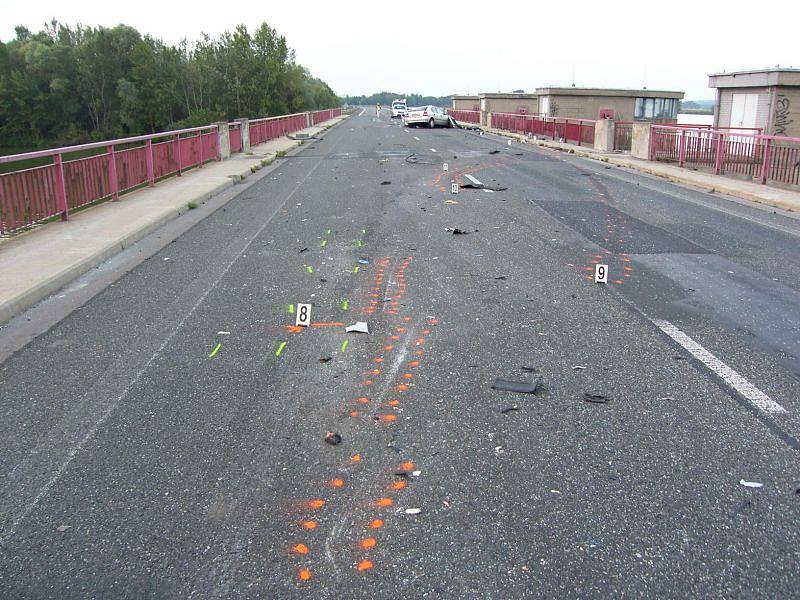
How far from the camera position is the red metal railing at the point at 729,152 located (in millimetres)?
16750

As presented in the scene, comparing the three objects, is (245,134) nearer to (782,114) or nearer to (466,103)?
(782,114)

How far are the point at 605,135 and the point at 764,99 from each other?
294 inches

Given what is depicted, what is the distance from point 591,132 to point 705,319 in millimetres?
26213

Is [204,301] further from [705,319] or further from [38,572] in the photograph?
[705,319]

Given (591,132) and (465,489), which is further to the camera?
(591,132)

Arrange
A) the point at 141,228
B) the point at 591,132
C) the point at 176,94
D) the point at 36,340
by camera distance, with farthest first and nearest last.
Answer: the point at 176,94 → the point at 591,132 → the point at 141,228 → the point at 36,340

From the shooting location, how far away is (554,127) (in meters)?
35.9

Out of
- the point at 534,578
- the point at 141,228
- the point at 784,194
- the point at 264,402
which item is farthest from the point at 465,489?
the point at 784,194

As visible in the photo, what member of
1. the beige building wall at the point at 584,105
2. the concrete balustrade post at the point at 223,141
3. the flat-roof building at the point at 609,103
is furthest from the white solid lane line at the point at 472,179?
the beige building wall at the point at 584,105

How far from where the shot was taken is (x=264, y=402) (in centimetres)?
488

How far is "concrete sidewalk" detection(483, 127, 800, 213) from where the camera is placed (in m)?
14.9

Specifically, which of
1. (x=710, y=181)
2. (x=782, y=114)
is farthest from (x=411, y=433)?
(x=782, y=114)

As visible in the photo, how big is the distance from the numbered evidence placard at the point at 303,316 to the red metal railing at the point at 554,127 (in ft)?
89.2

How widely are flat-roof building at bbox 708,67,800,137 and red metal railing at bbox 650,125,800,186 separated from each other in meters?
8.55
